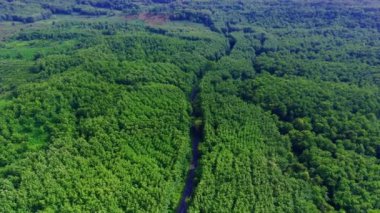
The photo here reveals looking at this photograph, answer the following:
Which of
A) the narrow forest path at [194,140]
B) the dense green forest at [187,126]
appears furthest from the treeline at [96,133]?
the narrow forest path at [194,140]

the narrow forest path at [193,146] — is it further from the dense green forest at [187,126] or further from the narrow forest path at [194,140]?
the dense green forest at [187,126]

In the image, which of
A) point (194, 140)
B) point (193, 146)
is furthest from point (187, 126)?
point (193, 146)

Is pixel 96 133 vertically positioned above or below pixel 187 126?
above

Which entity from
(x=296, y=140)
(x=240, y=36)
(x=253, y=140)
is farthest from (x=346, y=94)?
(x=240, y=36)

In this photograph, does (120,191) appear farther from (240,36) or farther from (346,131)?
(240,36)

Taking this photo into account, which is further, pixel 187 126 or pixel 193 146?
pixel 187 126

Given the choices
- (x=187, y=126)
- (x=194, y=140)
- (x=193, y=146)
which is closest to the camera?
(x=193, y=146)

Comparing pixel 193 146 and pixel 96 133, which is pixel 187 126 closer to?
pixel 193 146

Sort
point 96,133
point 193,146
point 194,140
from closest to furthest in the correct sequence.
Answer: point 96,133, point 193,146, point 194,140
